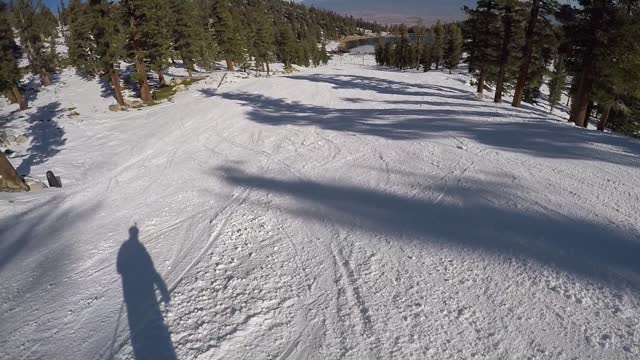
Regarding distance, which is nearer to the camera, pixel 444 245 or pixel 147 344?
pixel 147 344

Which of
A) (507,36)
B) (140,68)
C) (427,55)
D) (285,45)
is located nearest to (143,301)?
(507,36)

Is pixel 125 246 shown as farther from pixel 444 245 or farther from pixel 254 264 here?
pixel 444 245

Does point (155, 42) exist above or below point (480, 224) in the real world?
above

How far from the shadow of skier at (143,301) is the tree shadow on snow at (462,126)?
8.56m

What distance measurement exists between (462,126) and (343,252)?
8885 millimetres

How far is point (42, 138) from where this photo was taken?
18.7 m

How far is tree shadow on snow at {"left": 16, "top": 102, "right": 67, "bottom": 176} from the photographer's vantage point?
14.5 metres

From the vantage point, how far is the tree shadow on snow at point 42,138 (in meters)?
14.5

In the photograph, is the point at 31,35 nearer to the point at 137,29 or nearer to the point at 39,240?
the point at 137,29

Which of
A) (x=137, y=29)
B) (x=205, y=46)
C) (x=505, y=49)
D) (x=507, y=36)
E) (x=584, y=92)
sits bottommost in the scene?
(x=584, y=92)

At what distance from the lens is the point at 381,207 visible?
23.0 feet

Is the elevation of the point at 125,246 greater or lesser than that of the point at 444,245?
lesser

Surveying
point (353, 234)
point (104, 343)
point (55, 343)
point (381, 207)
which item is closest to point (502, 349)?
point (353, 234)

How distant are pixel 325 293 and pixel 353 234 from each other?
161 centimetres
